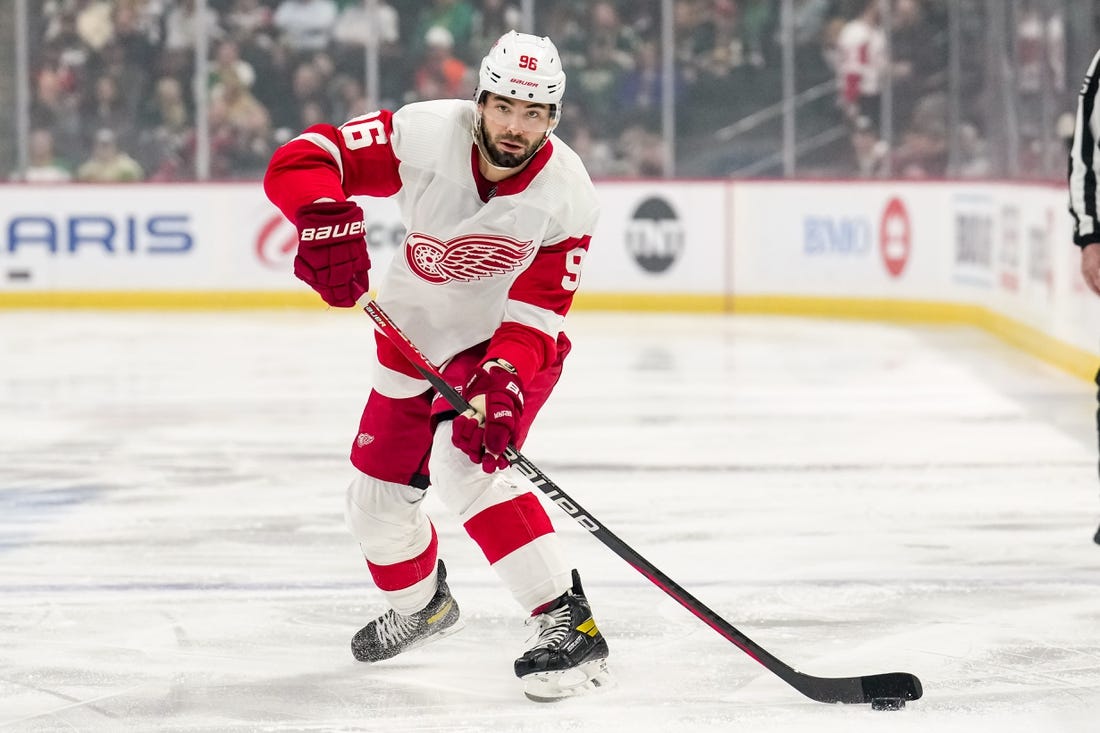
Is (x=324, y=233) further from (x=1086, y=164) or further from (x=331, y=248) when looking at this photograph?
(x=1086, y=164)

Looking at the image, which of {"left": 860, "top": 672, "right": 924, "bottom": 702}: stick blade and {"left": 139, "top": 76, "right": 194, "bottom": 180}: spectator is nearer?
{"left": 860, "top": 672, "right": 924, "bottom": 702}: stick blade

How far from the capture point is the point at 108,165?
34.8 feet

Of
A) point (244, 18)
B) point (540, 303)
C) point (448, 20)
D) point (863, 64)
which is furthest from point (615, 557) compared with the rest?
point (244, 18)

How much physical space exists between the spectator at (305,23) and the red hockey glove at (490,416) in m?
8.29

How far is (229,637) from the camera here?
3.37 m

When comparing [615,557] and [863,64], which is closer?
[615,557]

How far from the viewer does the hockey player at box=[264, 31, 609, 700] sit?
9.43ft

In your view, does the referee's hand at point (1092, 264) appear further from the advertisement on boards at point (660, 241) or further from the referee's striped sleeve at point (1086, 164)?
the advertisement on boards at point (660, 241)

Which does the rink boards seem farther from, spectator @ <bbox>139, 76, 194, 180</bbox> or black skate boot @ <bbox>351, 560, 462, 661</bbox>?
black skate boot @ <bbox>351, 560, 462, 661</bbox>

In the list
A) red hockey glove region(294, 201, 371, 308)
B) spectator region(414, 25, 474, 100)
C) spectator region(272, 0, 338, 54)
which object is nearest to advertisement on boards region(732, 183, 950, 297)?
spectator region(414, 25, 474, 100)

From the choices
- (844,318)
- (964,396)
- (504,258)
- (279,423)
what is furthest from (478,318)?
(844,318)

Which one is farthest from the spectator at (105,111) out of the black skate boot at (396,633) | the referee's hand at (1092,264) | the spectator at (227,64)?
the referee's hand at (1092,264)

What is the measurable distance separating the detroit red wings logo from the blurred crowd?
24.9ft

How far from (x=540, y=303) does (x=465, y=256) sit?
15 centimetres
